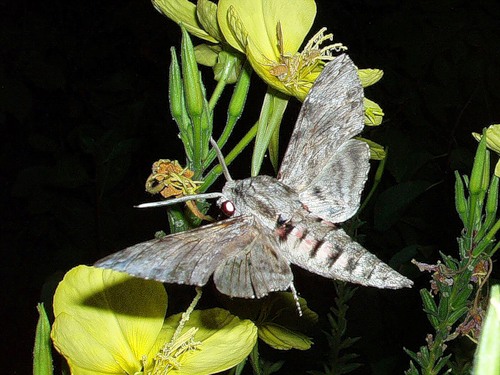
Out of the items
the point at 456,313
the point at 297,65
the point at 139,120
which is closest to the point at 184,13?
the point at 297,65

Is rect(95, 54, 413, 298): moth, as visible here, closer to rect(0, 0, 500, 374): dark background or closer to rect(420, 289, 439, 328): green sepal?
rect(420, 289, 439, 328): green sepal

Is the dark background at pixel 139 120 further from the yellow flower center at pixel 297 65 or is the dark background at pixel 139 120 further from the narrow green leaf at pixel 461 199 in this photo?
the narrow green leaf at pixel 461 199

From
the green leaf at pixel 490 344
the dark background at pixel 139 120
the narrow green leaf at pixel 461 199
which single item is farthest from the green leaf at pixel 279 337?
the dark background at pixel 139 120

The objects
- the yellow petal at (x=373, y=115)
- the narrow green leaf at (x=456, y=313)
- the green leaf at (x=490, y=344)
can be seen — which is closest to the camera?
the green leaf at (x=490, y=344)

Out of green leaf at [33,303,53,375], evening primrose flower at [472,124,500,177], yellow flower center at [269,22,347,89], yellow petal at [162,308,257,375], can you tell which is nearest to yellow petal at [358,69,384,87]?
yellow flower center at [269,22,347,89]

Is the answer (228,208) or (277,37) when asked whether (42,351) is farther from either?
(277,37)

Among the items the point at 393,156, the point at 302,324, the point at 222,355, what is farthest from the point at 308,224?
the point at 393,156

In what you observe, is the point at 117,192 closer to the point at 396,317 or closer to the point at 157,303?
the point at 396,317
